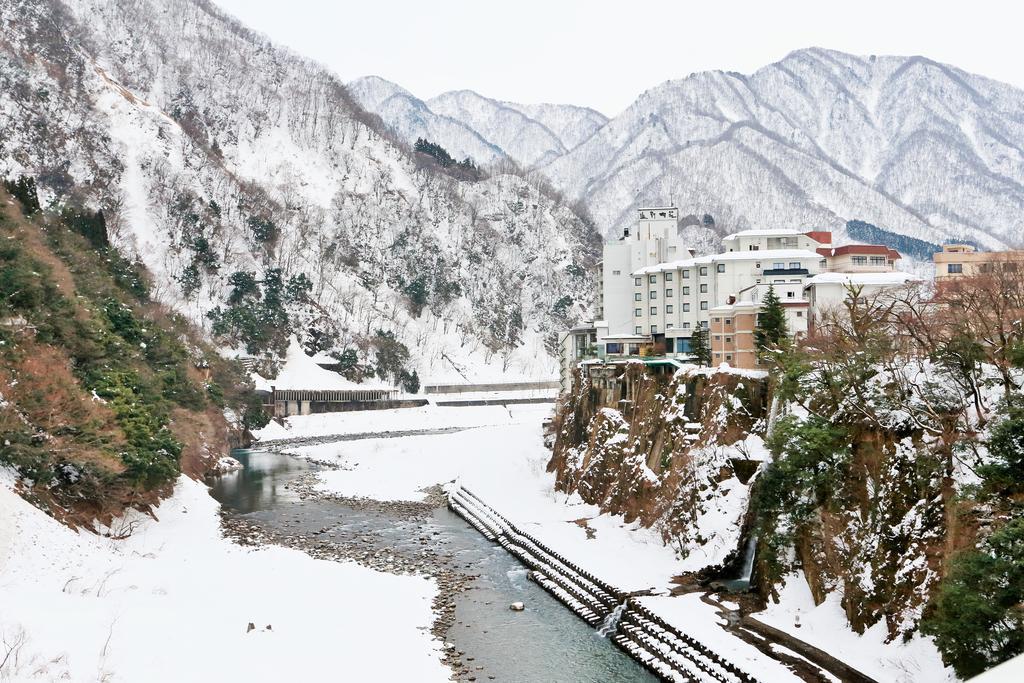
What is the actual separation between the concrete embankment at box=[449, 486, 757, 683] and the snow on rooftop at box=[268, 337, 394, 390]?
51.0 metres

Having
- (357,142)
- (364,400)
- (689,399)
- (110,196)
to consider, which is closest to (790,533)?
(689,399)

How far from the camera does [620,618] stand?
20.8 m

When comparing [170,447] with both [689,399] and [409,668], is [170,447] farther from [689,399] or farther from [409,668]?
[689,399]

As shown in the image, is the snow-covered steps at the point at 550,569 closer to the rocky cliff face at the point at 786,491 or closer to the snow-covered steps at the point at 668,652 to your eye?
the snow-covered steps at the point at 668,652

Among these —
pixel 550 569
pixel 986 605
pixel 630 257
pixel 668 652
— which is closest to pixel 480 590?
pixel 550 569

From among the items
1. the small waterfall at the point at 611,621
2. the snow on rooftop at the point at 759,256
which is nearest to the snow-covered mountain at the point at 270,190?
the snow on rooftop at the point at 759,256

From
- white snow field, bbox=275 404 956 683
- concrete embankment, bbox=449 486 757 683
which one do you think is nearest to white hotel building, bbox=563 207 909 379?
white snow field, bbox=275 404 956 683

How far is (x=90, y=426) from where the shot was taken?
2528 cm

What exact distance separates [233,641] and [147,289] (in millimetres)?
47497

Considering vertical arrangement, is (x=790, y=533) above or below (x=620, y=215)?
below

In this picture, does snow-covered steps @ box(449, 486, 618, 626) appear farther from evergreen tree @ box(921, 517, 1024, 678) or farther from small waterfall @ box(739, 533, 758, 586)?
evergreen tree @ box(921, 517, 1024, 678)

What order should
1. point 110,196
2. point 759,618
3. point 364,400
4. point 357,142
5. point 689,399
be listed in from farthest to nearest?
point 357,142 → point 110,196 → point 364,400 → point 689,399 → point 759,618

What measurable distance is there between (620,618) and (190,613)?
38.4 ft

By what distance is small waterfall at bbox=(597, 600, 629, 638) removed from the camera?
2030 centimetres
